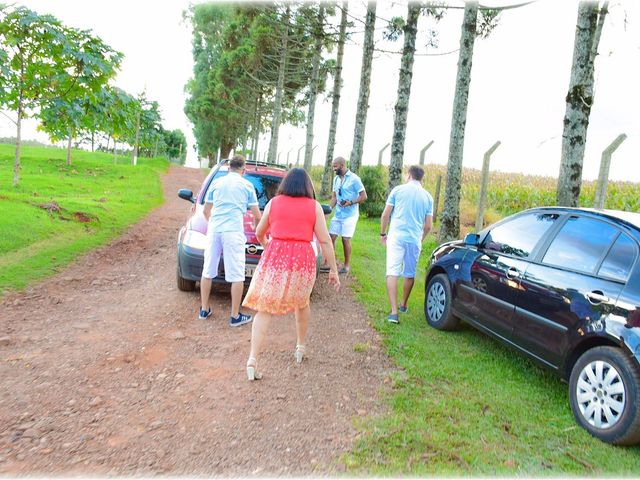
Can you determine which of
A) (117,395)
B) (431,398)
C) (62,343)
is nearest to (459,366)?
(431,398)

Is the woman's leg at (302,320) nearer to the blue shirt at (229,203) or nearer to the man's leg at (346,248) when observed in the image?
the blue shirt at (229,203)

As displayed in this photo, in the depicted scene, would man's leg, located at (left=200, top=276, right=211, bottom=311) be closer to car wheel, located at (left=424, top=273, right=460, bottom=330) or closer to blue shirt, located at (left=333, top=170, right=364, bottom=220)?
car wheel, located at (left=424, top=273, right=460, bottom=330)

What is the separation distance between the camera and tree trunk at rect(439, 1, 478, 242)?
9781 millimetres

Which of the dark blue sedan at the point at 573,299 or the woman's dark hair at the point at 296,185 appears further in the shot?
the woman's dark hair at the point at 296,185

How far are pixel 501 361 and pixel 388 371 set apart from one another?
49.7 inches

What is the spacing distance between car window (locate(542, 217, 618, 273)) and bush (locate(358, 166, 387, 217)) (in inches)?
425

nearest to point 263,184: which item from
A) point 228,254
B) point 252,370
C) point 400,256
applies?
point 228,254

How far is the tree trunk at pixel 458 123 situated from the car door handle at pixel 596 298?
252 inches

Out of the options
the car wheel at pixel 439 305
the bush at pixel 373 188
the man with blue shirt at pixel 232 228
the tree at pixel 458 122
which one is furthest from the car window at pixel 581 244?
the bush at pixel 373 188

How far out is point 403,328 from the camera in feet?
19.3

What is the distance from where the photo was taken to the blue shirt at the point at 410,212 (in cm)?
604

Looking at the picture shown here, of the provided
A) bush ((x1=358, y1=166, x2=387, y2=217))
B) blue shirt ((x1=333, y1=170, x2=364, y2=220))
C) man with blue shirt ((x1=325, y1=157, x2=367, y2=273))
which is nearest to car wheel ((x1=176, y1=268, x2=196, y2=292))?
man with blue shirt ((x1=325, y1=157, x2=367, y2=273))

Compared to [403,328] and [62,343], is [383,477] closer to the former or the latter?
[403,328]

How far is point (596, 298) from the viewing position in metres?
3.69
